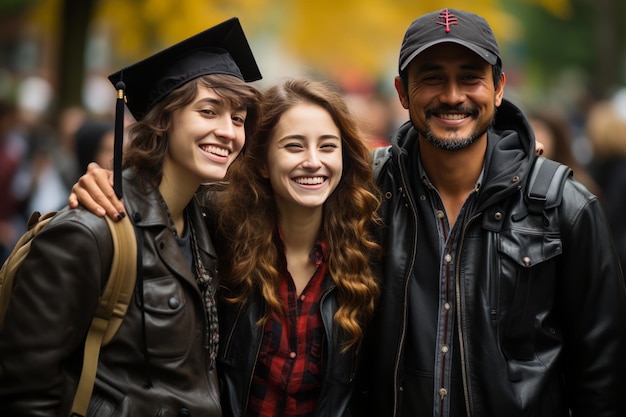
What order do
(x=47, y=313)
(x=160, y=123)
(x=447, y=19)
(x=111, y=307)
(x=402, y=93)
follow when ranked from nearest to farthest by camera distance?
1. (x=47, y=313)
2. (x=111, y=307)
3. (x=160, y=123)
4. (x=447, y=19)
5. (x=402, y=93)

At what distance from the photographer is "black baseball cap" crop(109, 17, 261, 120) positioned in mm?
4219

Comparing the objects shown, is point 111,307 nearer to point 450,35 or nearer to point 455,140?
point 455,140

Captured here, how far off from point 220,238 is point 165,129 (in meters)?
0.84

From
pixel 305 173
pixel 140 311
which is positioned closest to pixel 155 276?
pixel 140 311

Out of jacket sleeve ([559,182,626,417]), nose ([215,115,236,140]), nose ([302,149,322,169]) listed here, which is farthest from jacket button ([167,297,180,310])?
jacket sleeve ([559,182,626,417])

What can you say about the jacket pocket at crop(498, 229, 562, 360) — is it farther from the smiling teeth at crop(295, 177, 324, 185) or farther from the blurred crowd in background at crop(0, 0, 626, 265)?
the blurred crowd in background at crop(0, 0, 626, 265)

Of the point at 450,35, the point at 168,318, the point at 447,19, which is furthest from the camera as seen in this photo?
the point at 447,19

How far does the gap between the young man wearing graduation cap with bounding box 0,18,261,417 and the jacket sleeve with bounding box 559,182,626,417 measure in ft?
5.39

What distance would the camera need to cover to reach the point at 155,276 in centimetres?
399

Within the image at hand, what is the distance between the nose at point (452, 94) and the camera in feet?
14.4

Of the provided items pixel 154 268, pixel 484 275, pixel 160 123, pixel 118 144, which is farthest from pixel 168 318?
pixel 484 275

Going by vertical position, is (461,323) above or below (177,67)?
below

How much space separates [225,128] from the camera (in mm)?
4258

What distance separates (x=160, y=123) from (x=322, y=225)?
1.11 m
